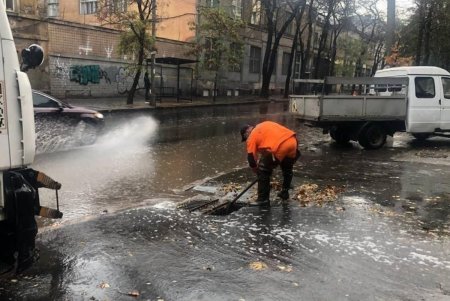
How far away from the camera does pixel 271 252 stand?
5164mm

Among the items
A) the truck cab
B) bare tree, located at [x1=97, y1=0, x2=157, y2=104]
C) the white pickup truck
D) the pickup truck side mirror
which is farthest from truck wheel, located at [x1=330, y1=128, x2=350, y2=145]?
bare tree, located at [x1=97, y1=0, x2=157, y2=104]

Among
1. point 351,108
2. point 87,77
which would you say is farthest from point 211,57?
point 351,108

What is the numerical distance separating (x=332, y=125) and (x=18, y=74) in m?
10.3

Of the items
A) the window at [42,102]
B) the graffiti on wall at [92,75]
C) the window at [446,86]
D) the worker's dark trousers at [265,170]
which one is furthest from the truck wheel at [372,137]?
the graffiti on wall at [92,75]

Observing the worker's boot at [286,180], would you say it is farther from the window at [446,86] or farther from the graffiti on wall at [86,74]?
the graffiti on wall at [86,74]

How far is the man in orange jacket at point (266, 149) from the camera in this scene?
672 cm

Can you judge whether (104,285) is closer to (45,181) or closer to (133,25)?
(45,181)

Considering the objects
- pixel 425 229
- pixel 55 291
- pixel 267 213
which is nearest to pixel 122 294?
pixel 55 291

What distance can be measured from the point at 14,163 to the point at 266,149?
3669 mm

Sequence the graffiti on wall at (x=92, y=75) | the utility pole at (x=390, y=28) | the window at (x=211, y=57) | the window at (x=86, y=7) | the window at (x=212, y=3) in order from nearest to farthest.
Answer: the utility pole at (x=390, y=28), the graffiti on wall at (x=92, y=75), the window at (x=211, y=57), the window at (x=212, y=3), the window at (x=86, y=7)

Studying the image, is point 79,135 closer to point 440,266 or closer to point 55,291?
point 55,291

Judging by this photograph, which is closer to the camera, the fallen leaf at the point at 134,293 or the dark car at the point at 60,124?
the fallen leaf at the point at 134,293

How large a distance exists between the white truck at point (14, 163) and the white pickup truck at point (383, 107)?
966 centimetres

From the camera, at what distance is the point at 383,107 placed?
13.1 metres
